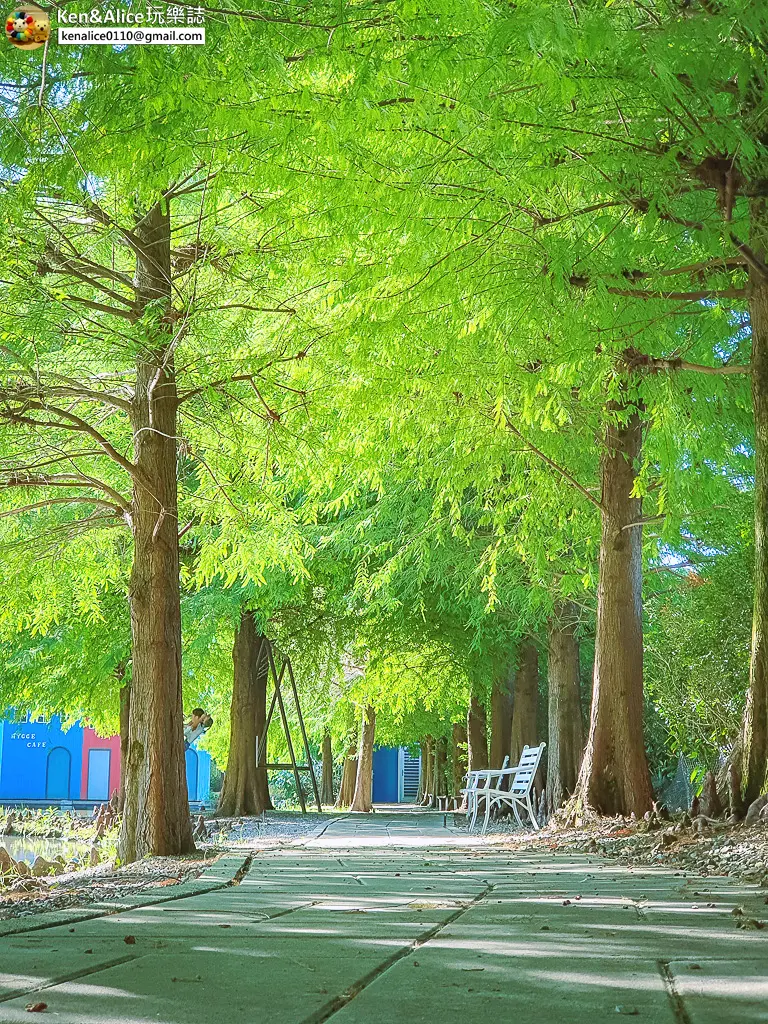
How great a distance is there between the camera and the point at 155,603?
9.52 m

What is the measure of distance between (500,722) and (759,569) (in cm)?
1299

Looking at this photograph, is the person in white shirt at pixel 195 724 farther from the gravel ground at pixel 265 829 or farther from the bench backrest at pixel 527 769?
the bench backrest at pixel 527 769

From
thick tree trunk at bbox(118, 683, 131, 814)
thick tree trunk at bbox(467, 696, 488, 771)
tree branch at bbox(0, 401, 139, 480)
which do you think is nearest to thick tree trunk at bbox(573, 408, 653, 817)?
tree branch at bbox(0, 401, 139, 480)

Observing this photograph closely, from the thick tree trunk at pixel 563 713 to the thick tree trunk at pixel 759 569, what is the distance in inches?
308

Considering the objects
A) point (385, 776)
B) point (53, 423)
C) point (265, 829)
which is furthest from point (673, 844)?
point (385, 776)

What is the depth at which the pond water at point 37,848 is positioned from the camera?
16.6 metres

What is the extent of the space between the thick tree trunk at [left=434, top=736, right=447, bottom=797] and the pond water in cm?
1520

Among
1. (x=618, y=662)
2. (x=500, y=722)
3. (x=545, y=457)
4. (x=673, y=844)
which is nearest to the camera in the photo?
(x=673, y=844)

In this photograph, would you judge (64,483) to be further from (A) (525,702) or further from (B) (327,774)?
(B) (327,774)

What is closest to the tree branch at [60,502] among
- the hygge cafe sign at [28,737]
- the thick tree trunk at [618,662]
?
the thick tree trunk at [618,662]

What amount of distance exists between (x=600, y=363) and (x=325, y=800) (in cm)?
2611

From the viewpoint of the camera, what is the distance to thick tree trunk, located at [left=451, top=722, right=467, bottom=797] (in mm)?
28969

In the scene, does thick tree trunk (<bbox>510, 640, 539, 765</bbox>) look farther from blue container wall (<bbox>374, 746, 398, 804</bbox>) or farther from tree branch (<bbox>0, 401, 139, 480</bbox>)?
blue container wall (<bbox>374, 746, 398, 804</bbox>)

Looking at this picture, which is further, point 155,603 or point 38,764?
point 38,764
